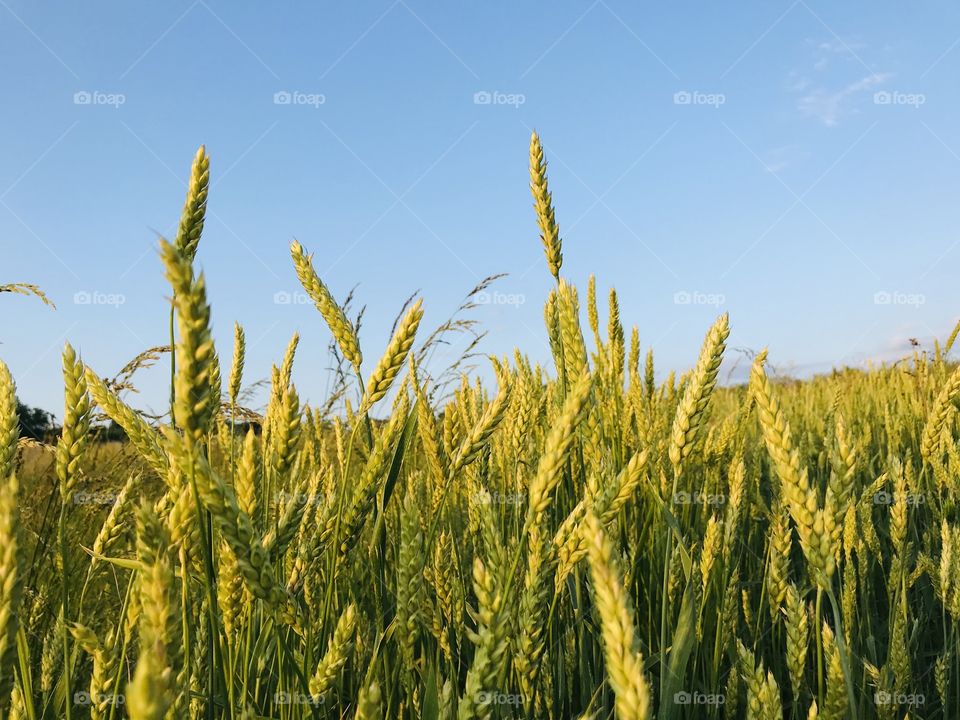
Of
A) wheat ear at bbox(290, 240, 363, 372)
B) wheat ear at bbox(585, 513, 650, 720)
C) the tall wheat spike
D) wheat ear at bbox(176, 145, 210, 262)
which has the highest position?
the tall wheat spike

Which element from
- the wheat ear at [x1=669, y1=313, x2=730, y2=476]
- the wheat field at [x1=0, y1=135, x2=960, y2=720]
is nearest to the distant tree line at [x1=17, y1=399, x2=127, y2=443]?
the wheat field at [x1=0, y1=135, x2=960, y2=720]

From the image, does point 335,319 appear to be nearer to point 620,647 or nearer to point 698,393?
point 698,393

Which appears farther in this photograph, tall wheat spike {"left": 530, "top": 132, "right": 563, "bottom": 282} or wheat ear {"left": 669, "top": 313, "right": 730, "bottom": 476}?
tall wheat spike {"left": 530, "top": 132, "right": 563, "bottom": 282}

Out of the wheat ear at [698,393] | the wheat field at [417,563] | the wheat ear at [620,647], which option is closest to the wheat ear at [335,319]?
the wheat field at [417,563]

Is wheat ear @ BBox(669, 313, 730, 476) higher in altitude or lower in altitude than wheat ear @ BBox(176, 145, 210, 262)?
lower

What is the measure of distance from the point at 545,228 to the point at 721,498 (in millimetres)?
1628

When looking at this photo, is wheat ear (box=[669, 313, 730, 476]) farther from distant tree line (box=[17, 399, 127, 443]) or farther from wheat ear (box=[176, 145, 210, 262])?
distant tree line (box=[17, 399, 127, 443])

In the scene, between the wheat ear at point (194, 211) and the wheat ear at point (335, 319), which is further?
the wheat ear at point (335, 319)

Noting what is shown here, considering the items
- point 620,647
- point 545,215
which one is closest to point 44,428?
point 545,215

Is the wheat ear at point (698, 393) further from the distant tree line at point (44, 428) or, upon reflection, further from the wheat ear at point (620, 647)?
the distant tree line at point (44, 428)

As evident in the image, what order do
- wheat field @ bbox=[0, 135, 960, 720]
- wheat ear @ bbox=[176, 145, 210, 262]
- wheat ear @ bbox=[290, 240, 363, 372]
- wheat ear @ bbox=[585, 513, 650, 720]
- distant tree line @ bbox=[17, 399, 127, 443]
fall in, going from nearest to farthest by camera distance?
wheat ear @ bbox=[585, 513, 650, 720]
wheat field @ bbox=[0, 135, 960, 720]
wheat ear @ bbox=[176, 145, 210, 262]
wheat ear @ bbox=[290, 240, 363, 372]
distant tree line @ bbox=[17, 399, 127, 443]

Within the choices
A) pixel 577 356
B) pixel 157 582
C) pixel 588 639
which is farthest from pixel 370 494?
pixel 588 639

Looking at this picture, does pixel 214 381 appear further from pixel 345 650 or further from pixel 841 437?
pixel 841 437

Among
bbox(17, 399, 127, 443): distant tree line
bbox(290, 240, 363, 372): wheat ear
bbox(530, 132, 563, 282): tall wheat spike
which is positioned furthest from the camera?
bbox(17, 399, 127, 443): distant tree line
